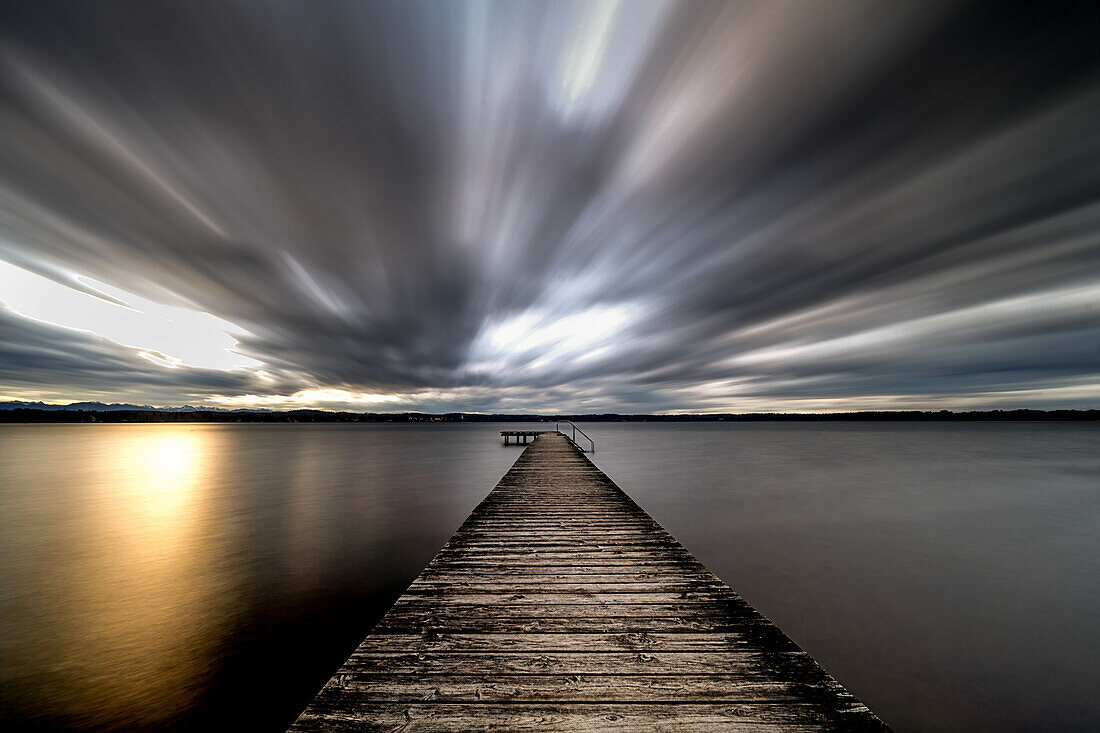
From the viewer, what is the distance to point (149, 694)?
5.66 m

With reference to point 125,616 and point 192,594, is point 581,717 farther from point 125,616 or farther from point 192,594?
point 192,594

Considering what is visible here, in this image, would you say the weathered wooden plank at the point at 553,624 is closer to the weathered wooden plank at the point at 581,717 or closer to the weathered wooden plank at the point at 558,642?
the weathered wooden plank at the point at 558,642

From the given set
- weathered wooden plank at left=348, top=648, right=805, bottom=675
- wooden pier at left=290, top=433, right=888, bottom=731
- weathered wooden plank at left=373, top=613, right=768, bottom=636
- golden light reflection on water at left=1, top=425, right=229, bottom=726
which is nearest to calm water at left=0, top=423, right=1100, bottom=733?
golden light reflection on water at left=1, top=425, right=229, bottom=726

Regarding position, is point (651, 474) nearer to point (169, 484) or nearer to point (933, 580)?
point (933, 580)

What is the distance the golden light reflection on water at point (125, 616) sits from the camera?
5633 mm

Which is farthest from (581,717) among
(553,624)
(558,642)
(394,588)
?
(394,588)

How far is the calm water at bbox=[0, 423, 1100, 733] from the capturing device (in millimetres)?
5766

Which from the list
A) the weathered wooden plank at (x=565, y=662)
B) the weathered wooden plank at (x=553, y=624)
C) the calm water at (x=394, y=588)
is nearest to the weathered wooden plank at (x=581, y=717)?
the weathered wooden plank at (x=565, y=662)

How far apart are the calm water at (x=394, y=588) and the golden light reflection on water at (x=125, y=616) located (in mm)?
44

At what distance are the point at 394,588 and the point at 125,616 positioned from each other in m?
4.87

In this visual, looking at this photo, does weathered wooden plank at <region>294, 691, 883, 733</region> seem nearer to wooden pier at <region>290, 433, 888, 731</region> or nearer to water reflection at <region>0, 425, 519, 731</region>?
wooden pier at <region>290, 433, 888, 731</region>

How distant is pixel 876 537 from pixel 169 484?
111 ft

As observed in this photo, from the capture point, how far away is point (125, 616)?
7824 mm

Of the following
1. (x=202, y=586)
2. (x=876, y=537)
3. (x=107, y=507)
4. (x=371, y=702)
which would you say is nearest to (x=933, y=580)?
(x=876, y=537)
